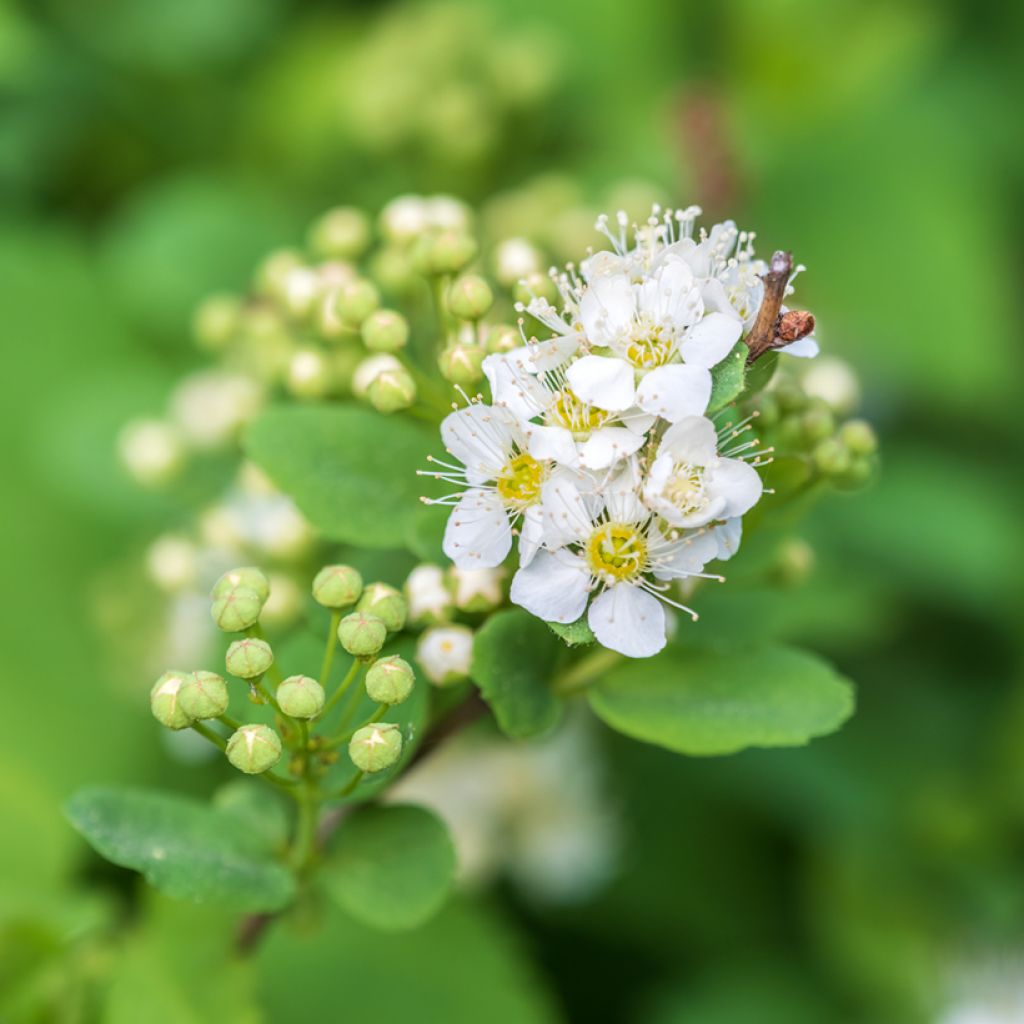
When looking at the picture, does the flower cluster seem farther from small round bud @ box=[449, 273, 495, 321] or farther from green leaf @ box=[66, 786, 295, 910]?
green leaf @ box=[66, 786, 295, 910]

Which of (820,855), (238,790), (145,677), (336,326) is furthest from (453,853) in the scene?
(820,855)

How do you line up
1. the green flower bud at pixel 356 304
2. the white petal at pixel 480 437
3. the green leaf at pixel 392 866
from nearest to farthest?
1. the white petal at pixel 480 437
2. the green leaf at pixel 392 866
3. the green flower bud at pixel 356 304

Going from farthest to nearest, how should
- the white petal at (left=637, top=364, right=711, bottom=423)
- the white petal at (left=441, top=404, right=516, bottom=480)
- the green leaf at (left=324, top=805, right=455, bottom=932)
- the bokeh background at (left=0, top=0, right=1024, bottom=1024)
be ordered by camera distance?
the bokeh background at (left=0, top=0, right=1024, bottom=1024) < the green leaf at (left=324, top=805, right=455, bottom=932) < the white petal at (left=441, top=404, right=516, bottom=480) < the white petal at (left=637, top=364, right=711, bottom=423)

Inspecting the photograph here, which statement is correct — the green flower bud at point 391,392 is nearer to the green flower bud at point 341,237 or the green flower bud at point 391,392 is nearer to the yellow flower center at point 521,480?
the yellow flower center at point 521,480

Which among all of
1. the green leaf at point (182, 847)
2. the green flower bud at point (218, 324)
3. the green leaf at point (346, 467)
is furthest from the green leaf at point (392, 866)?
the green flower bud at point (218, 324)

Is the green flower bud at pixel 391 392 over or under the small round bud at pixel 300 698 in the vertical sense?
over

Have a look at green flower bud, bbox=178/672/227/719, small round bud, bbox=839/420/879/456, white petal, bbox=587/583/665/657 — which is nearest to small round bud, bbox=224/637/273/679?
green flower bud, bbox=178/672/227/719
